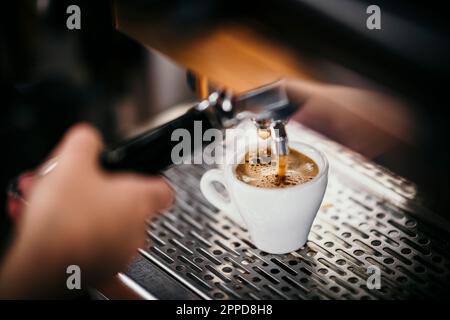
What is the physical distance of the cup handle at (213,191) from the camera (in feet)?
2.49

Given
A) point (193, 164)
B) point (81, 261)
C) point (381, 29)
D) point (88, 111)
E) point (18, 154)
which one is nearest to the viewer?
point (381, 29)

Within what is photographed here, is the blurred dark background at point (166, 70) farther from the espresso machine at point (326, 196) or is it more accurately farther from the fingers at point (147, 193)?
the fingers at point (147, 193)

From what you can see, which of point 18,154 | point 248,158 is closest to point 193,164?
point 248,158

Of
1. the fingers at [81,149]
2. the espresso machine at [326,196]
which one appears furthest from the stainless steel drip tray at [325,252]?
the fingers at [81,149]

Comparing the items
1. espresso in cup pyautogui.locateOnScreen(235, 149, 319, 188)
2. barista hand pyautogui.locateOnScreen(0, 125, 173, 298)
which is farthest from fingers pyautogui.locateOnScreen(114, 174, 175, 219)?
espresso in cup pyautogui.locateOnScreen(235, 149, 319, 188)

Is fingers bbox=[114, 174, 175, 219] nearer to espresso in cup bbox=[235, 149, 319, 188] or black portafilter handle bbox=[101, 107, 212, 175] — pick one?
black portafilter handle bbox=[101, 107, 212, 175]

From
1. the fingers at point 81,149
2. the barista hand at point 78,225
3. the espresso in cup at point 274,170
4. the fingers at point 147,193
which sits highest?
the espresso in cup at point 274,170

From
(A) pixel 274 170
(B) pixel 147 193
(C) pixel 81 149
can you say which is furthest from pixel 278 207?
(C) pixel 81 149

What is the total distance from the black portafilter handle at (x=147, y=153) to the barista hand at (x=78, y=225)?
0.01 meters

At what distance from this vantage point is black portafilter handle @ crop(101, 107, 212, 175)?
859 millimetres

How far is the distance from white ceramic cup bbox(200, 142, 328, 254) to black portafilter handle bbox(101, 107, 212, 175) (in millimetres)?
118

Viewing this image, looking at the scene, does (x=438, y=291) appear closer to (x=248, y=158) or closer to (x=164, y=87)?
(x=248, y=158)
